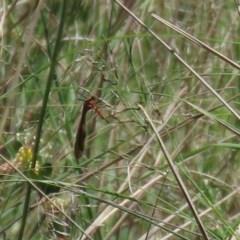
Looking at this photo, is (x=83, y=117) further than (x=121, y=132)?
No

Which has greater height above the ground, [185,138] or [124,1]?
[124,1]

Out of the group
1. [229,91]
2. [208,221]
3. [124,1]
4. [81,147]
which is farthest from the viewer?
[229,91]

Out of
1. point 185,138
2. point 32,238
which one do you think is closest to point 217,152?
point 185,138

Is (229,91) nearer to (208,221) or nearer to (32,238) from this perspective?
(208,221)

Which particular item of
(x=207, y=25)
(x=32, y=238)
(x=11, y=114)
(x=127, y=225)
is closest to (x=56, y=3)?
(x=207, y=25)

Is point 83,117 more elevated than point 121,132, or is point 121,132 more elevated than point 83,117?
point 83,117

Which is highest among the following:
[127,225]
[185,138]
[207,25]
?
[207,25]

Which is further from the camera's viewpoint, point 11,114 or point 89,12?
point 89,12

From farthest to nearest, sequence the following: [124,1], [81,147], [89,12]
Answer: [89,12] → [124,1] → [81,147]
